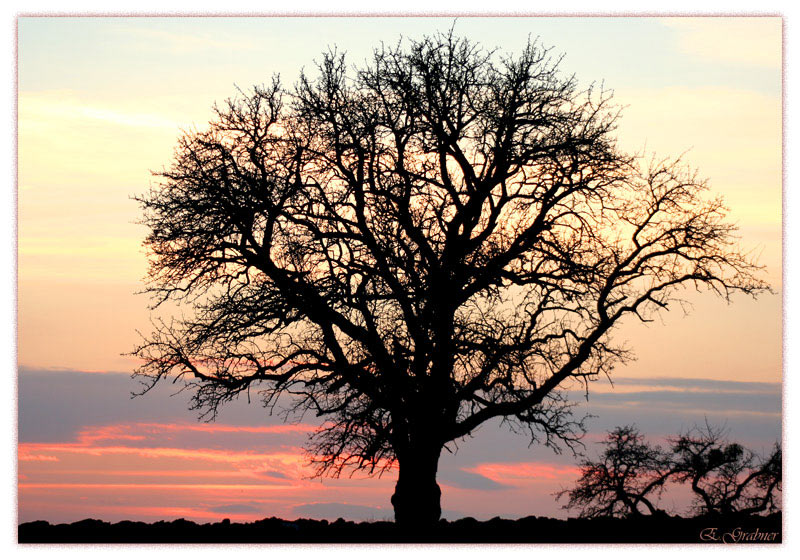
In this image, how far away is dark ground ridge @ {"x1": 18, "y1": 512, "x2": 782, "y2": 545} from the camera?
42.8 ft

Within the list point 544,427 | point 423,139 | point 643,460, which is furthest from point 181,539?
point 643,460

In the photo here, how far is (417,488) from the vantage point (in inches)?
621

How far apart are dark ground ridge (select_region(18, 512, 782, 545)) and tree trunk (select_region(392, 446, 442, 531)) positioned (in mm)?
959

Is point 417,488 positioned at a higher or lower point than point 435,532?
higher

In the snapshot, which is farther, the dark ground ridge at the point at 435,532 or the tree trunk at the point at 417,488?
the tree trunk at the point at 417,488

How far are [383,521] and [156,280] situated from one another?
572 cm

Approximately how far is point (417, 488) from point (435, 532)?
182cm

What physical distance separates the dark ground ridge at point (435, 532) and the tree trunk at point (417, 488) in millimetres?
959

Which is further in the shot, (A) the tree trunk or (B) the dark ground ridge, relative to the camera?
(A) the tree trunk

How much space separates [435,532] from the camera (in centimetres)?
1398

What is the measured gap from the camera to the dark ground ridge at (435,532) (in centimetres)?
1304

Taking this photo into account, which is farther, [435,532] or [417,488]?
[417,488]
